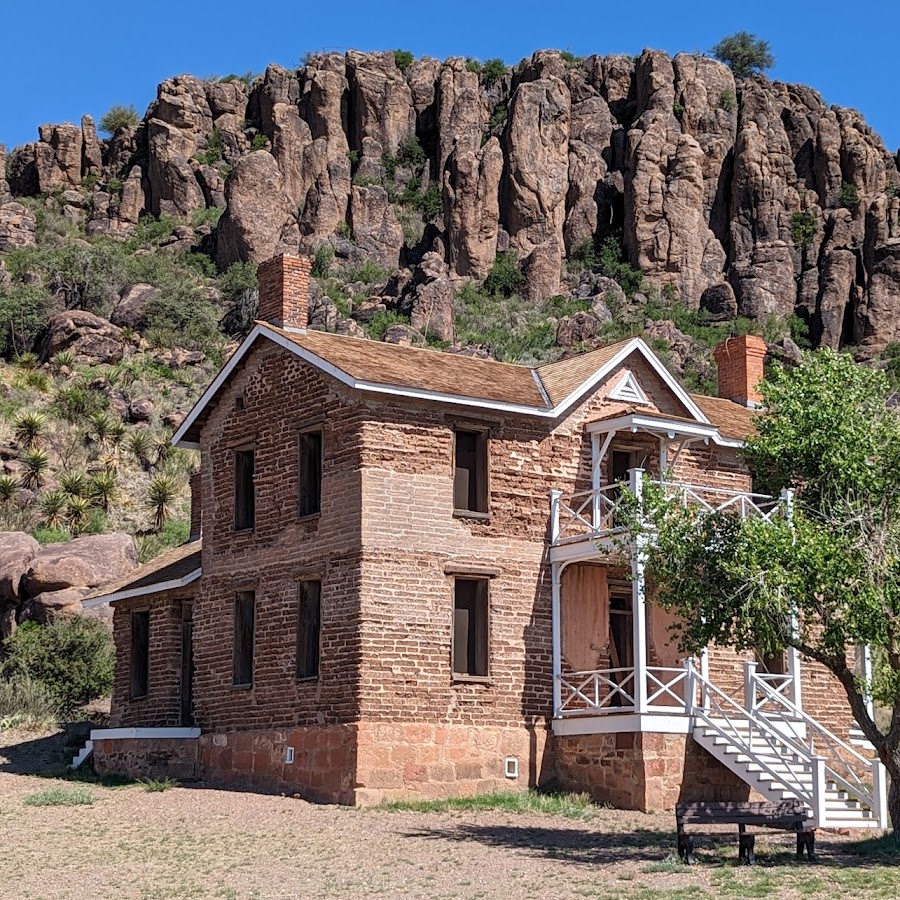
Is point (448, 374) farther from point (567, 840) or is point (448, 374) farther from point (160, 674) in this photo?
point (567, 840)

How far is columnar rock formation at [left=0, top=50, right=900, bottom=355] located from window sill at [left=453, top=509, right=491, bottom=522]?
64962mm

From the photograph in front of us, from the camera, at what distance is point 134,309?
82188 mm

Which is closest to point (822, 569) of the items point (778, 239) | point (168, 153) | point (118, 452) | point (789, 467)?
point (789, 467)

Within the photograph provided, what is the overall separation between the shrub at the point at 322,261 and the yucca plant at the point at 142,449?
34.1 metres

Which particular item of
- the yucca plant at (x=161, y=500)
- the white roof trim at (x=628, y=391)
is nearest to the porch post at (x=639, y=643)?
the white roof trim at (x=628, y=391)

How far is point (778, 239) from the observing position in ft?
315

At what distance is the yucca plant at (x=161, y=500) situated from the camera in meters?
50.8

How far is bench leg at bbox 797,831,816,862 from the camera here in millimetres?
19953

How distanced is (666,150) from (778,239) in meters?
9.10

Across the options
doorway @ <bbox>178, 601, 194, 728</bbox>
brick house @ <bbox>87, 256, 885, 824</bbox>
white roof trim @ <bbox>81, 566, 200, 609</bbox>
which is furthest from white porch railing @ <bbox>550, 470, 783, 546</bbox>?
doorway @ <bbox>178, 601, 194, 728</bbox>

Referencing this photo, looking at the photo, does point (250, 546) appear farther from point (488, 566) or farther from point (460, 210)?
point (460, 210)

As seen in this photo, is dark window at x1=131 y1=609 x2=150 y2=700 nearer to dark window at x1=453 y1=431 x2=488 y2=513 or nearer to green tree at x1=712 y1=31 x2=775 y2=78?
dark window at x1=453 y1=431 x2=488 y2=513

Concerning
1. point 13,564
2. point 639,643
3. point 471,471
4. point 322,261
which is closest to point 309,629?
point 471,471

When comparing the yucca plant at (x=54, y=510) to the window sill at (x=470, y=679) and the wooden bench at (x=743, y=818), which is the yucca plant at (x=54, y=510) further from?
the wooden bench at (x=743, y=818)
